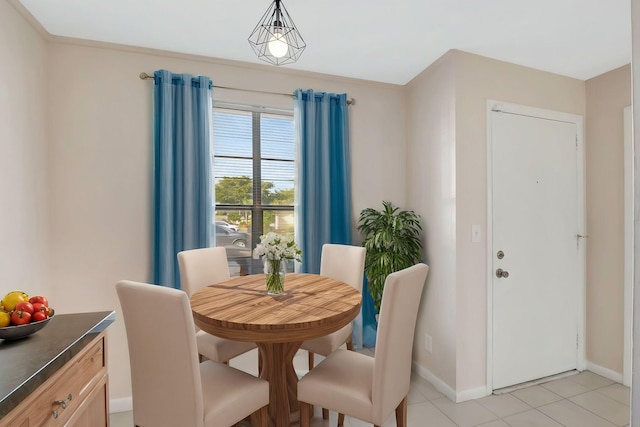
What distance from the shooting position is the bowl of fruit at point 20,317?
105 centimetres

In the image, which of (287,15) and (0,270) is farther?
(287,15)

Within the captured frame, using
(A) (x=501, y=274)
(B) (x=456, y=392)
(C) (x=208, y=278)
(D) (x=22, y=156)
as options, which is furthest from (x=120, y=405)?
(A) (x=501, y=274)

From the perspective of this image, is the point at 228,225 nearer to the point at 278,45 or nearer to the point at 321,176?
the point at 321,176

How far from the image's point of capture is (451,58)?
2422 millimetres

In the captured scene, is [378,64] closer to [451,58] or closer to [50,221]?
[451,58]

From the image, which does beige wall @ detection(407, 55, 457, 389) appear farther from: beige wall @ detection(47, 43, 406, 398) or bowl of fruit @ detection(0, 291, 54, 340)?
bowl of fruit @ detection(0, 291, 54, 340)

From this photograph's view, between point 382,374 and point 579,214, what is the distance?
2487 mm

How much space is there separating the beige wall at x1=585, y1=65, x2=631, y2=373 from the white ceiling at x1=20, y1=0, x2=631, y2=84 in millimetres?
237

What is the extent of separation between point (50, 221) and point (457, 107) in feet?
9.86

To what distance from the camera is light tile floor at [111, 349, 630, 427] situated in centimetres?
215

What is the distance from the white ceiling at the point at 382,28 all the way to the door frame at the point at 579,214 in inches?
14.4

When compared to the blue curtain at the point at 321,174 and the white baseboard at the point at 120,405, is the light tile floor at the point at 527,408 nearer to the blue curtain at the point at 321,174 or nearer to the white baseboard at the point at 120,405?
the white baseboard at the point at 120,405

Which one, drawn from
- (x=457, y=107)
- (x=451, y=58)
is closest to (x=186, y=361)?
(x=457, y=107)

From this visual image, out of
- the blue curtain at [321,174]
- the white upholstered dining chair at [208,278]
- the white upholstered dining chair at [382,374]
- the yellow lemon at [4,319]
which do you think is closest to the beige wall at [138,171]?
the blue curtain at [321,174]
